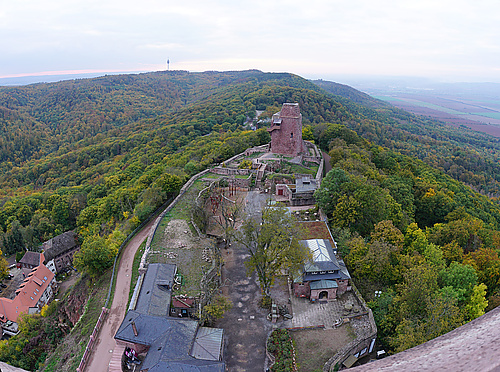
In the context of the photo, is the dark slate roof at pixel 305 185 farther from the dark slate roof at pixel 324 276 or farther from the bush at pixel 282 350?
the bush at pixel 282 350

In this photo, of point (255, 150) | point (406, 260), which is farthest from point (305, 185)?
point (255, 150)

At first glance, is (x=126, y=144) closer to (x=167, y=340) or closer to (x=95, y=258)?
(x=95, y=258)

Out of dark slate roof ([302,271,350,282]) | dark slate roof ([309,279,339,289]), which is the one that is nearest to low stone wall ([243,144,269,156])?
dark slate roof ([302,271,350,282])

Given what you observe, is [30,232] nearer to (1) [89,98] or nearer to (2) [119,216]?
(2) [119,216]

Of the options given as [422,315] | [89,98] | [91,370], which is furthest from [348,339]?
[89,98]

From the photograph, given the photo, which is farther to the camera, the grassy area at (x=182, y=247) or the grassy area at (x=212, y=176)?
the grassy area at (x=212, y=176)

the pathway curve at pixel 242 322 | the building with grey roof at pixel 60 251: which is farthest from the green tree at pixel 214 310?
the building with grey roof at pixel 60 251
